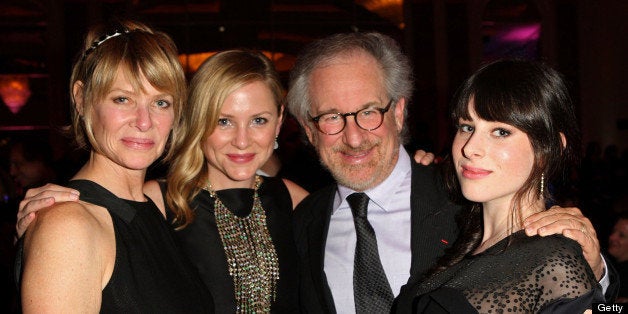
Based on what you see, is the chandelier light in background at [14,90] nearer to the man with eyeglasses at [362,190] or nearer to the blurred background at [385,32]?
the blurred background at [385,32]

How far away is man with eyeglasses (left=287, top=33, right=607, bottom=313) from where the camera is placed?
2.47 metres

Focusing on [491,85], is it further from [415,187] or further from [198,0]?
[198,0]

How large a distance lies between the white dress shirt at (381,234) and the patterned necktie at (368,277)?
66mm

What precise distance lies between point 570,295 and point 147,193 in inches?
69.4

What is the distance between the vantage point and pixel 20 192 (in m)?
5.66

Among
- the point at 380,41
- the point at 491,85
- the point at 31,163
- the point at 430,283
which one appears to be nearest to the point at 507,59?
the point at 491,85

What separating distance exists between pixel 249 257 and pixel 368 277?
1.73ft

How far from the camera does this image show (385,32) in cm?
1235

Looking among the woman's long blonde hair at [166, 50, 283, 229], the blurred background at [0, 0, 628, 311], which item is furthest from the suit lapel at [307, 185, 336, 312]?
the blurred background at [0, 0, 628, 311]

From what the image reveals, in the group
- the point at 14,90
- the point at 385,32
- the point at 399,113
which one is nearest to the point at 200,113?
the point at 399,113

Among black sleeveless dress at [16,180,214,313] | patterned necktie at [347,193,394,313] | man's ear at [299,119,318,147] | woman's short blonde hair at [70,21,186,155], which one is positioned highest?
woman's short blonde hair at [70,21,186,155]

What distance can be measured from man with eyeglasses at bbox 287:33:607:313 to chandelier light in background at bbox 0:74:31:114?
10496 millimetres

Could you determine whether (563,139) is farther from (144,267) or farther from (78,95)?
(78,95)

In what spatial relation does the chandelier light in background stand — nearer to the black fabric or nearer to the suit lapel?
the suit lapel
